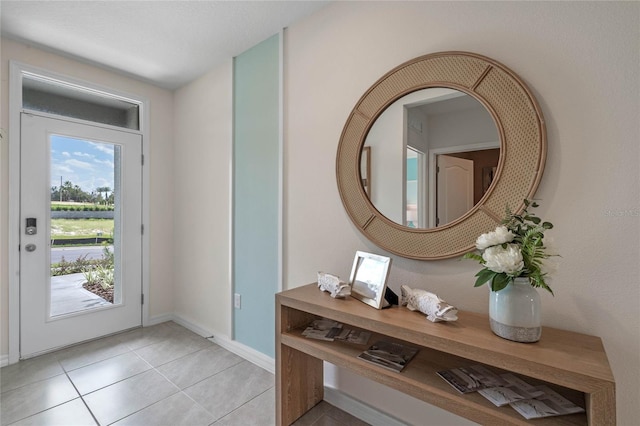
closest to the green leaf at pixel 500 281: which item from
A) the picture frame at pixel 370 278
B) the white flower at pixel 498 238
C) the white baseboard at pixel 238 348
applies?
the white flower at pixel 498 238

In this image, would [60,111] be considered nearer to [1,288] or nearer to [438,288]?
[1,288]

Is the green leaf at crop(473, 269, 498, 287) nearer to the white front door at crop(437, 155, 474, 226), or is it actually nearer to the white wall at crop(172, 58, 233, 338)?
the white front door at crop(437, 155, 474, 226)

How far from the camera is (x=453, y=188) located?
1.43 metres

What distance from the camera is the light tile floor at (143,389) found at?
1.73 m

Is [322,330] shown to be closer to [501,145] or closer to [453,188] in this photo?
[453,188]

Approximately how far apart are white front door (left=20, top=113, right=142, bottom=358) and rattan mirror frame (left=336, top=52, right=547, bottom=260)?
7.74 ft

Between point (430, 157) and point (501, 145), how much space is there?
314 mm

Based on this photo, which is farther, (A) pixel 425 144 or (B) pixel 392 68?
(B) pixel 392 68

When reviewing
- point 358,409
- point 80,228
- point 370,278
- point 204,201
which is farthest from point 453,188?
point 80,228

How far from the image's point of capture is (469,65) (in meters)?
1.36

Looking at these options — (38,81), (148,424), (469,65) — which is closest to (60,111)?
(38,81)

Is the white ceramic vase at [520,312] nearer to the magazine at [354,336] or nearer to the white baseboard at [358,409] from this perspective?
the magazine at [354,336]

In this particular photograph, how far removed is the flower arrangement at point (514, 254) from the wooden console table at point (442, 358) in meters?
0.21

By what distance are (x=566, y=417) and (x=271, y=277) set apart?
1.73 metres
